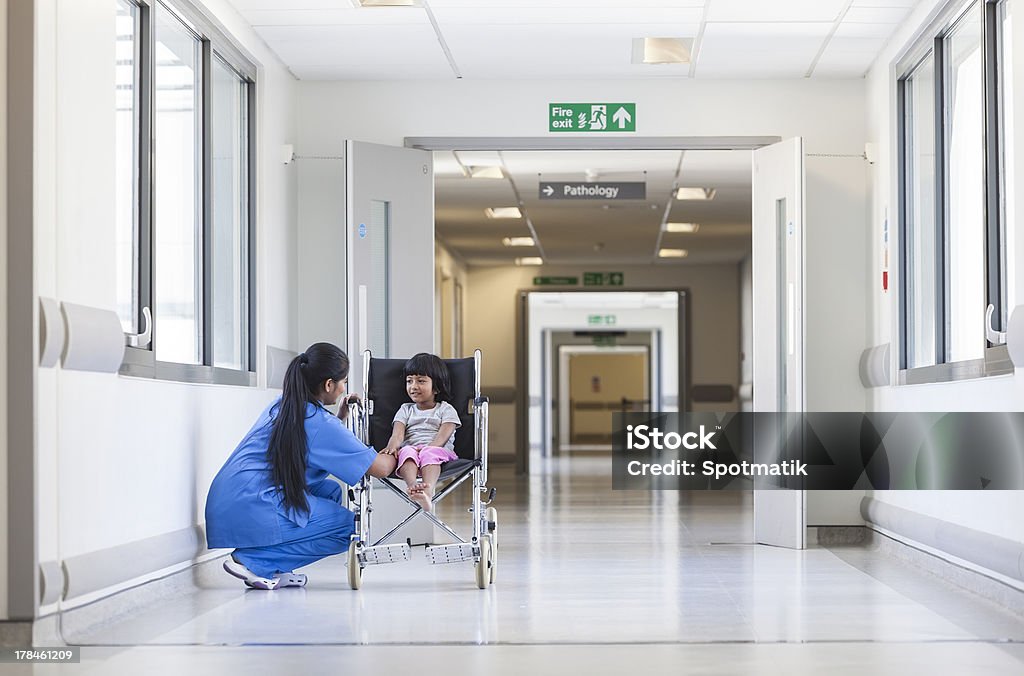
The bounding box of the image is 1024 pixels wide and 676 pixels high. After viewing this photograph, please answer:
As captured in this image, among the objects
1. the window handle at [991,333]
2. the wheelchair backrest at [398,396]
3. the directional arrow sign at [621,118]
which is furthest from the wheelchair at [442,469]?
the directional arrow sign at [621,118]

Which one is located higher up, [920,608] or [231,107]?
[231,107]

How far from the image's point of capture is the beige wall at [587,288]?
57.2 ft

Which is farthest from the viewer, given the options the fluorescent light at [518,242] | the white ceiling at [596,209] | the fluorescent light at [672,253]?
the fluorescent light at [672,253]

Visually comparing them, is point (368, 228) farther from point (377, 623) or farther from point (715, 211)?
point (715, 211)

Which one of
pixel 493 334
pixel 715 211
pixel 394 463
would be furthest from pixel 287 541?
pixel 493 334

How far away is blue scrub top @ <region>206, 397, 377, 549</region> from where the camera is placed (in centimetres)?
543

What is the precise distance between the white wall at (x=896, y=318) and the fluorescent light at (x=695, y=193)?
3977 millimetres

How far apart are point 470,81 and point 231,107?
159 cm

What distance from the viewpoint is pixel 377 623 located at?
14.8 feet

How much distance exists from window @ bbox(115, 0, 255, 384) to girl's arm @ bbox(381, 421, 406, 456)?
2.93 feet

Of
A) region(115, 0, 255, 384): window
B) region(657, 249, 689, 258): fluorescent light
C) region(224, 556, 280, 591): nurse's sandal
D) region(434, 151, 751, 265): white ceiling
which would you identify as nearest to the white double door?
region(434, 151, 751, 265): white ceiling

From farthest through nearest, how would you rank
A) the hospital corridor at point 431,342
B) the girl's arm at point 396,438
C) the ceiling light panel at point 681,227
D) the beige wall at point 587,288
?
the beige wall at point 587,288
the ceiling light panel at point 681,227
the girl's arm at point 396,438
the hospital corridor at point 431,342

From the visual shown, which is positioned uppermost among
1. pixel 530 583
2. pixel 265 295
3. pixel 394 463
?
pixel 265 295

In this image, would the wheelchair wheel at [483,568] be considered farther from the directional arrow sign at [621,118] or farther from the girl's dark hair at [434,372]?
the directional arrow sign at [621,118]
